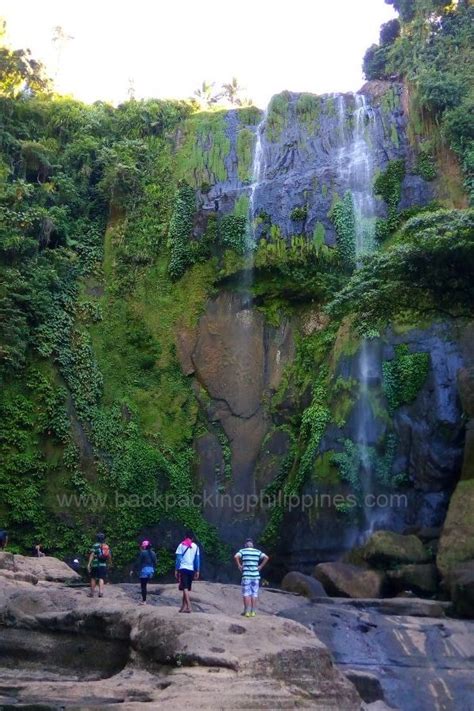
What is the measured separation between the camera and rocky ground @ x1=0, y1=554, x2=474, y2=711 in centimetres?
948

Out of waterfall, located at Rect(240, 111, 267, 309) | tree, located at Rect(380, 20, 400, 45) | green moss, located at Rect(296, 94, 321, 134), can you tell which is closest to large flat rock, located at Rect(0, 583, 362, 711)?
waterfall, located at Rect(240, 111, 267, 309)

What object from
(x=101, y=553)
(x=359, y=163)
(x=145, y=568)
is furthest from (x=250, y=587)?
(x=359, y=163)

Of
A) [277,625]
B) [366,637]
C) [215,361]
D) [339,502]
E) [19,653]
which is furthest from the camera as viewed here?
[215,361]

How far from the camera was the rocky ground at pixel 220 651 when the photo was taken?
948cm

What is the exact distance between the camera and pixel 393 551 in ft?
55.1

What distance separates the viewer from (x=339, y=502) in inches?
778

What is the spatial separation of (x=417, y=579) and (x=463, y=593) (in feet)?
6.52

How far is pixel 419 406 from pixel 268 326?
7.09m

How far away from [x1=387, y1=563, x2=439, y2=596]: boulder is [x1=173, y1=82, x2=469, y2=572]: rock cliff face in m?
2.46

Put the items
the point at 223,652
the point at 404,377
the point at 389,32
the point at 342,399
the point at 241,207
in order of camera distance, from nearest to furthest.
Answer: the point at 223,652 < the point at 404,377 < the point at 342,399 < the point at 241,207 < the point at 389,32

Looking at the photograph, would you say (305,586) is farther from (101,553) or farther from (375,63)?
(375,63)

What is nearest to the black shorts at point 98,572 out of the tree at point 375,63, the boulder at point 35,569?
the boulder at point 35,569

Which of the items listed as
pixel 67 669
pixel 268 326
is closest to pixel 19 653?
pixel 67 669

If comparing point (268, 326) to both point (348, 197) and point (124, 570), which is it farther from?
point (124, 570)
